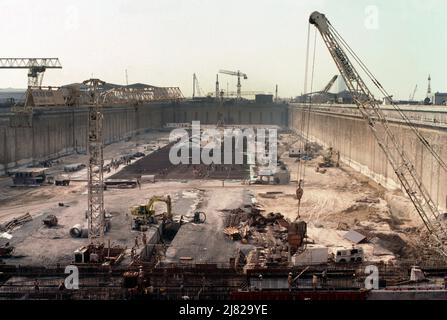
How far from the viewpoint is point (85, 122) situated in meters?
95.0

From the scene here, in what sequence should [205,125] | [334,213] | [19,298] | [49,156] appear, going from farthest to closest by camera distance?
[205,125] → [49,156] → [334,213] → [19,298]

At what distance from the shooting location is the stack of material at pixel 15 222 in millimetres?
38312

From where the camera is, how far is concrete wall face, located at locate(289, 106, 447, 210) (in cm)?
4088

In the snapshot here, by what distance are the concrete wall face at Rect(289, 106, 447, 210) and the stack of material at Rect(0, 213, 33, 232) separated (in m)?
31.8

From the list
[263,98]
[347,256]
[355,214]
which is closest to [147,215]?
[347,256]

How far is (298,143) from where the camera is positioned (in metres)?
104

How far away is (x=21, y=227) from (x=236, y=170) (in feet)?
119

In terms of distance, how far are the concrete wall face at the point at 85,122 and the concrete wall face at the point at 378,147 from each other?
30.3 m

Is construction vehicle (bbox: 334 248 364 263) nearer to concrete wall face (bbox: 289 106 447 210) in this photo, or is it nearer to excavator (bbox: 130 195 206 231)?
concrete wall face (bbox: 289 106 447 210)

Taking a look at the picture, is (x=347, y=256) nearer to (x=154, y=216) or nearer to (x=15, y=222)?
(x=154, y=216)
